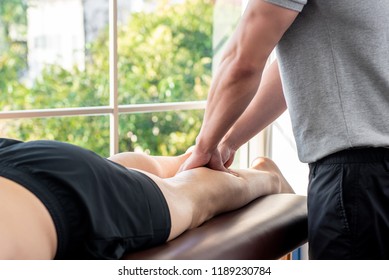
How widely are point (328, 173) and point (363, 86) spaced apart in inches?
9.6

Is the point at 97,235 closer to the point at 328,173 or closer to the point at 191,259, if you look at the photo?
the point at 191,259

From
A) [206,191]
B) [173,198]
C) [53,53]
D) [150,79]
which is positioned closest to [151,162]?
[206,191]

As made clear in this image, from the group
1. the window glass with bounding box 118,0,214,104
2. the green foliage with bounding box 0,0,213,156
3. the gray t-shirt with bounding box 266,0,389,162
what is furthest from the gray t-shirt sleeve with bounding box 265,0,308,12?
the window glass with bounding box 118,0,214,104

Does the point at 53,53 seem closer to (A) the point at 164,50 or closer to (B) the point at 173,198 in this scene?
(A) the point at 164,50

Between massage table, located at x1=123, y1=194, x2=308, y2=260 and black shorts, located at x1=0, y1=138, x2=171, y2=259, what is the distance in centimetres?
6

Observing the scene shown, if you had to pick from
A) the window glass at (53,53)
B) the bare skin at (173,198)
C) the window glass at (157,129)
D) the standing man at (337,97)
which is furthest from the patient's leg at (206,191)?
the window glass at (157,129)

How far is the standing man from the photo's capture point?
1.89 meters

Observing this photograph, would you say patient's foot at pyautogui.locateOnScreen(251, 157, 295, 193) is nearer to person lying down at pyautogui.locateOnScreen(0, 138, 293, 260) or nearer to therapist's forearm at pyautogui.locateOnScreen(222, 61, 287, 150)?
therapist's forearm at pyautogui.locateOnScreen(222, 61, 287, 150)

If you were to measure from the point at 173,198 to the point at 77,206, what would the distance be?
15.0 inches

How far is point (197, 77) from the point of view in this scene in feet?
14.3

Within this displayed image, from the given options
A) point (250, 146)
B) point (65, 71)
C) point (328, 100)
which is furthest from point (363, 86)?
point (65, 71)

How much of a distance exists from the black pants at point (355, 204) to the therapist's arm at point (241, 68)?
0.94 ft

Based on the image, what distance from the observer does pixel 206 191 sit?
7.04 feet

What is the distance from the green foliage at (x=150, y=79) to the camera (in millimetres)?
3986
